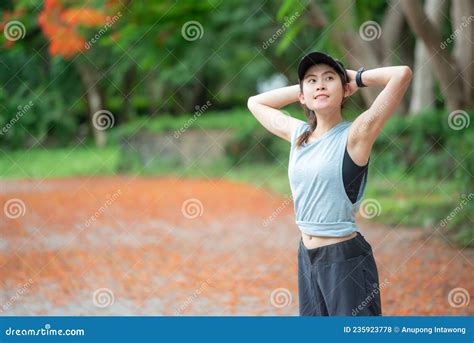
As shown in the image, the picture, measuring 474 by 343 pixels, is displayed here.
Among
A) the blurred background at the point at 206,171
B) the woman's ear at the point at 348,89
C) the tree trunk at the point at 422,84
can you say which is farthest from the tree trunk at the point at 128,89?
the woman's ear at the point at 348,89

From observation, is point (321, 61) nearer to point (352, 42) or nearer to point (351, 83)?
point (351, 83)

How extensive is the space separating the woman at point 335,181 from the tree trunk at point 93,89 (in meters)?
19.5

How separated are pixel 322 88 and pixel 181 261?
17.9ft

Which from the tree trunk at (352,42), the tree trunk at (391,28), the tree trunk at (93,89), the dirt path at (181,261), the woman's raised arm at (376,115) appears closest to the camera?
the woman's raised arm at (376,115)

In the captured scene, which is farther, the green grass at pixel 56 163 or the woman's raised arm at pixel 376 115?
the green grass at pixel 56 163

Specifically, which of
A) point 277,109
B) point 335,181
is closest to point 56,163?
point 277,109

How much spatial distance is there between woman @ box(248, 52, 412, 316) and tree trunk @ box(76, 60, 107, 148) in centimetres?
1953

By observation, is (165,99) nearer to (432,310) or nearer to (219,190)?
(219,190)

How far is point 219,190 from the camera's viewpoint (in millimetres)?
15250

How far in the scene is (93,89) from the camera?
22.6 m

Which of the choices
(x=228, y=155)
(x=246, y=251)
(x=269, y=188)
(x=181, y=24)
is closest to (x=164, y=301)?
(x=246, y=251)

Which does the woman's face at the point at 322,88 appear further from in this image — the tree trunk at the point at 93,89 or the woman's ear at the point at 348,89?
the tree trunk at the point at 93,89

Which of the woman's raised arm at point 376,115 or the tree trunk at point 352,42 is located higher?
the tree trunk at point 352,42

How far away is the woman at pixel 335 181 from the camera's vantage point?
2.30 meters
